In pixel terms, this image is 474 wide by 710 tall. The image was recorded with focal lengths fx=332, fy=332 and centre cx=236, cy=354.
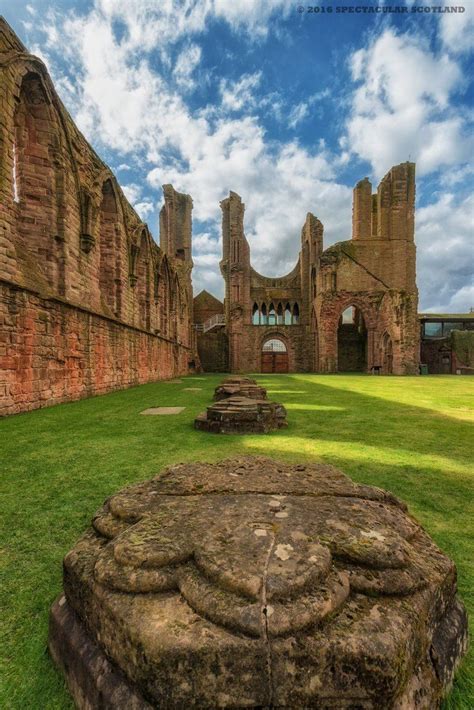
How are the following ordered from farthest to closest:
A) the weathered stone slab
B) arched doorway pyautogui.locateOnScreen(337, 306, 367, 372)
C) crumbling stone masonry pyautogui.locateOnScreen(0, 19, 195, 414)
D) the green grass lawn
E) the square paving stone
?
arched doorway pyautogui.locateOnScreen(337, 306, 367, 372), crumbling stone masonry pyautogui.locateOnScreen(0, 19, 195, 414), the square paving stone, the weathered stone slab, the green grass lawn

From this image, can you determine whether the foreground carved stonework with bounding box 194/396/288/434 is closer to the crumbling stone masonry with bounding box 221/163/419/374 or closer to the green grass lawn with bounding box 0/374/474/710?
the green grass lawn with bounding box 0/374/474/710

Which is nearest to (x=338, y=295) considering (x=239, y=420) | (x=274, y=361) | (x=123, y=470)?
(x=274, y=361)

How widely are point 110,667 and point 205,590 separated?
28 centimetres

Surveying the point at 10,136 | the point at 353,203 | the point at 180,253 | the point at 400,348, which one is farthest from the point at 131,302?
the point at 353,203

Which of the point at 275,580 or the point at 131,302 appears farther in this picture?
the point at 131,302

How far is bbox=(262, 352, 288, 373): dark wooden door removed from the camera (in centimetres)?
2956

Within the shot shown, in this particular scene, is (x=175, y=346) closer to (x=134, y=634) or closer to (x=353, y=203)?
(x=134, y=634)

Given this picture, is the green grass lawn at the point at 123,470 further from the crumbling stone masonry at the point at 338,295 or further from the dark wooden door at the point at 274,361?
the dark wooden door at the point at 274,361

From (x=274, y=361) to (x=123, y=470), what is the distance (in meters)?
27.6

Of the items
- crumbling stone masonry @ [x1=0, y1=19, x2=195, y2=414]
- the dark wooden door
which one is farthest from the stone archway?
crumbling stone masonry @ [x1=0, y1=19, x2=195, y2=414]

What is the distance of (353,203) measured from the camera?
3053cm

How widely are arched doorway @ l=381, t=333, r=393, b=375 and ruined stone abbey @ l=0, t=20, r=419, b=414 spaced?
7 centimetres

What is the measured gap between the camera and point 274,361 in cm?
2991

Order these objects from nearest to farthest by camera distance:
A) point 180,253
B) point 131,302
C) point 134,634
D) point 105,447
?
point 134,634
point 105,447
point 131,302
point 180,253
